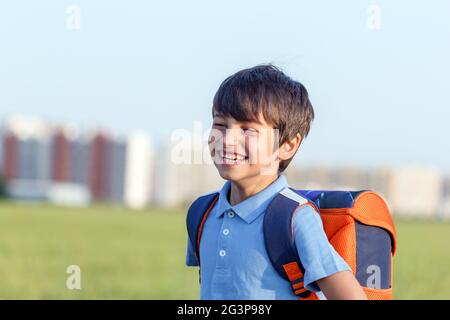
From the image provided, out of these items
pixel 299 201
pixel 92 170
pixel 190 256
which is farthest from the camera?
pixel 92 170

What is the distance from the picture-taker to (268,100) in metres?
2.53

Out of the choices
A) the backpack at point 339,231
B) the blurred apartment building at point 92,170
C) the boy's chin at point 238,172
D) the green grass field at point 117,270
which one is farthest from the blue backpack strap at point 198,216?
the blurred apartment building at point 92,170

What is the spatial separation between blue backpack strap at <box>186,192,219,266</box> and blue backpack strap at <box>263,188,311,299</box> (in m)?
0.31

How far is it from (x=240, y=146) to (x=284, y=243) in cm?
33

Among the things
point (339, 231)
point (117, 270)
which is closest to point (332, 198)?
point (339, 231)

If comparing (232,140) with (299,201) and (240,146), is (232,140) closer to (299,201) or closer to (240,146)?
(240,146)

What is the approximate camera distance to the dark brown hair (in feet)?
8.23

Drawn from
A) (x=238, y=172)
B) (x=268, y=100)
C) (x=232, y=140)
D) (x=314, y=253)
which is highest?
(x=268, y=100)

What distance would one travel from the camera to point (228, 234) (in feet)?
8.29

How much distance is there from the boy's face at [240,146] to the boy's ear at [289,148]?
49 mm

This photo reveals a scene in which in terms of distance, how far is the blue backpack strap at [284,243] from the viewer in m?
2.37

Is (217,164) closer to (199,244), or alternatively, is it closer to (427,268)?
(199,244)
